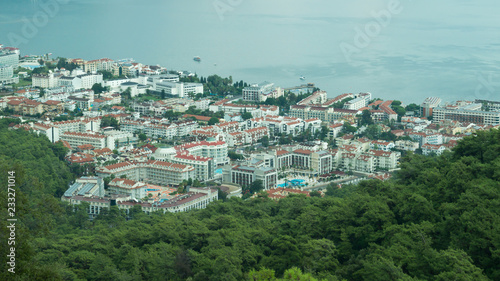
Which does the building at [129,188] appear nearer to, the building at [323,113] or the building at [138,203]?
the building at [138,203]

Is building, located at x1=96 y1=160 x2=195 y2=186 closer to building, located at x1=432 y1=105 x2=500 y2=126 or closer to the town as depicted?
the town

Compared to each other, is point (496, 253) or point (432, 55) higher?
point (432, 55)

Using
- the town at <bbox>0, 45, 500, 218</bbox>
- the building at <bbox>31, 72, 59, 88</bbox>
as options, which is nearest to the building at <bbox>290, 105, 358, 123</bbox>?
the town at <bbox>0, 45, 500, 218</bbox>

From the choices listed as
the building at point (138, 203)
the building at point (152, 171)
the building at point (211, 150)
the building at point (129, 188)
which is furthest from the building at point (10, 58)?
the building at point (138, 203)

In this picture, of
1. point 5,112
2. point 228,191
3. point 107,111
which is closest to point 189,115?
point 107,111

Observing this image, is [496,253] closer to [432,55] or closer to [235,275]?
[235,275]
